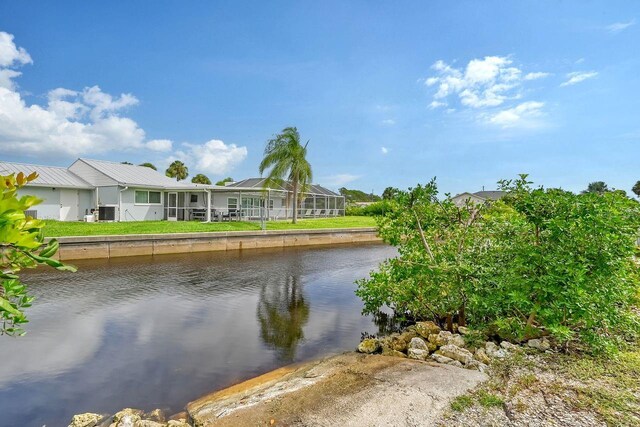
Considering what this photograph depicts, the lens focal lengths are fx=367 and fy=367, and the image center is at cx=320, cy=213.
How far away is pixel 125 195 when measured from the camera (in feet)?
80.6

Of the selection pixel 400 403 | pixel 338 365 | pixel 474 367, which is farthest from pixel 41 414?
pixel 474 367

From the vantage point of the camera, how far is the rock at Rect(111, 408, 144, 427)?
3.99 m

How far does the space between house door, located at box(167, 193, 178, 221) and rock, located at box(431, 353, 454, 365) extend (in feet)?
80.8

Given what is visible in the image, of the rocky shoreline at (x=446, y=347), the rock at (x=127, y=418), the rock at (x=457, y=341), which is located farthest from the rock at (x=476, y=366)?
the rock at (x=127, y=418)

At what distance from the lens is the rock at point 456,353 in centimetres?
501

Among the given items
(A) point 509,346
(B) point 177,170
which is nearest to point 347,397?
(A) point 509,346

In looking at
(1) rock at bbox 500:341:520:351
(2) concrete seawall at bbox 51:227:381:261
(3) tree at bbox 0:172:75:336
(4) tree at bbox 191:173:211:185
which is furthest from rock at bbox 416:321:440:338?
(4) tree at bbox 191:173:211:185

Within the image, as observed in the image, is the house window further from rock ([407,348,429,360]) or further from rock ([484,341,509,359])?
rock ([484,341,509,359])

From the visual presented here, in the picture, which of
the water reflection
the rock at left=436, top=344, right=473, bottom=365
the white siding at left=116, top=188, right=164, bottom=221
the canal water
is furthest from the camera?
the white siding at left=116, top=188, right=164, bottom=221

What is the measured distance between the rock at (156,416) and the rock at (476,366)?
3905 mm

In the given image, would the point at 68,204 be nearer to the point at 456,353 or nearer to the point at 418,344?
the point at 418,344

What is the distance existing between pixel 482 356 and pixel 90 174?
27949 millimetres

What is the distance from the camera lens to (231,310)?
920 centimetres

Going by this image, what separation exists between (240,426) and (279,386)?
1114mm
